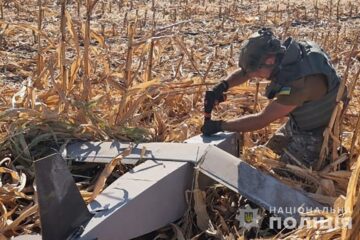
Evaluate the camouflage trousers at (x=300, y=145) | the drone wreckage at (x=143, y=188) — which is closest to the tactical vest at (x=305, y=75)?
the camouflage trousers at (x=300, y=145)

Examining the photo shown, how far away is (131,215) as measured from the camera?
2947 millimetres

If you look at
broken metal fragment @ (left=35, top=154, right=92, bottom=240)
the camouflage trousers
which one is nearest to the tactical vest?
the camouflage trousers

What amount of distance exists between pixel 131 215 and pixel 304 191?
967mm

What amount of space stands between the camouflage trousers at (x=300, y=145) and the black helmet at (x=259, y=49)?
0.56 meters

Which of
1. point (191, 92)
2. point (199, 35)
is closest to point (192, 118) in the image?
point (191, 92)

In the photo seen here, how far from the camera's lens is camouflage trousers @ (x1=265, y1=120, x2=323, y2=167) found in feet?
12.8

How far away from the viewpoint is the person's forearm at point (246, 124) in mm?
3684

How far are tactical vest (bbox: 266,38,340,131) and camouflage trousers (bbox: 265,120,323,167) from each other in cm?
5

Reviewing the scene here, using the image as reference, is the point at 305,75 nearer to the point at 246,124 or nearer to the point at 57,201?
the point at 246,124

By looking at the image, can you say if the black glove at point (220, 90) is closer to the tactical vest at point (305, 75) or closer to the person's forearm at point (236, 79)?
the person's forearm at point (236, 79)

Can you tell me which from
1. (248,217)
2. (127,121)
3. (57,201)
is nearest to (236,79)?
(127,121)

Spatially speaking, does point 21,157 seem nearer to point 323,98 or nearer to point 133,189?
point 133,189

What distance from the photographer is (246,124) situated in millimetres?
3695

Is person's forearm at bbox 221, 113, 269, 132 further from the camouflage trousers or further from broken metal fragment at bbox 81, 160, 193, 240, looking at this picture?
broken metal fragment at bbox 81, 160, 193, 240
